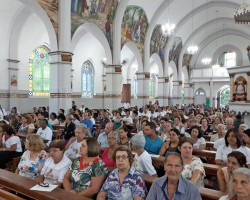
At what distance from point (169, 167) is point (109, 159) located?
78.9 inches

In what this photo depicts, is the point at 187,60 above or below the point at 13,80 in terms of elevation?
above

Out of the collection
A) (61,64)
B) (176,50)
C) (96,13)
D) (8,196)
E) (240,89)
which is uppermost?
(176,50)

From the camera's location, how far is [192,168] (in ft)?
12.1

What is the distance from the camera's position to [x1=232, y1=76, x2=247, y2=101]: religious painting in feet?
50.7

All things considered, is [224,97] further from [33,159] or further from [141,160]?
[33,159]

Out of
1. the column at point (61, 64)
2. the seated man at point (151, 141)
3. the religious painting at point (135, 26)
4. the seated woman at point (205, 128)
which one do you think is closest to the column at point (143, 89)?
the religious painting at point (135, 26)

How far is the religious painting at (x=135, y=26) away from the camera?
16.6m

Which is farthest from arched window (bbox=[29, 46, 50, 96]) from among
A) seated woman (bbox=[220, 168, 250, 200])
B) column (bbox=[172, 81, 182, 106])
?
seated woman (bbox=[220, 168, 250, 200])

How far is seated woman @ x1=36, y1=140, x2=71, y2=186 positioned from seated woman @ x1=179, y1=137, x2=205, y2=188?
159 cm

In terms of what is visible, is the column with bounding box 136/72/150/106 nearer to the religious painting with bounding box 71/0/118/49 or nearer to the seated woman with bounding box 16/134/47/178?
the religious painting with bounding box 71/0/118/49

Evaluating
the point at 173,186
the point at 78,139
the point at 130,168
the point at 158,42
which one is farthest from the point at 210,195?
the point at 158,42

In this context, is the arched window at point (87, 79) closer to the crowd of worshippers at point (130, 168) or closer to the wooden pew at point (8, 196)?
the crowd of worshippers at point (130, 168)

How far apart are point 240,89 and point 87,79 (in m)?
10.9

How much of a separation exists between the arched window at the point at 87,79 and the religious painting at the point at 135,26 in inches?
184
